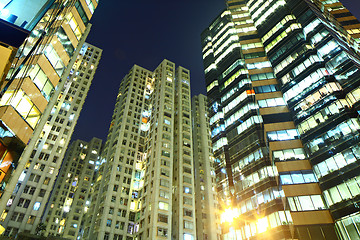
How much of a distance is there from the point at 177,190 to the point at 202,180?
16180 mm

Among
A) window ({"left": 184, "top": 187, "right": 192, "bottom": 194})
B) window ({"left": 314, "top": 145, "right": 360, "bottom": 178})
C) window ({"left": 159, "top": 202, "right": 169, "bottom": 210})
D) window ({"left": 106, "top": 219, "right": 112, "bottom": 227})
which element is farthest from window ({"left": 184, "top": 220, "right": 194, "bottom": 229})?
window ({"left": 314, "top": 145, "right": 360, "bottom": 178})

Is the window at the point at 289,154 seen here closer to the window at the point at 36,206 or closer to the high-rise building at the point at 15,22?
the high-rise building at the point at 15,22

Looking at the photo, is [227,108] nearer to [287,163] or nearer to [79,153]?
[287,163]

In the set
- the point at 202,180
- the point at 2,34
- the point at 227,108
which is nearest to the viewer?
the point at 2,34

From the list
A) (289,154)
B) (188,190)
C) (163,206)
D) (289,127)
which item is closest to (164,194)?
(163,206)

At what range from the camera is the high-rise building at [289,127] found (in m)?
31.9

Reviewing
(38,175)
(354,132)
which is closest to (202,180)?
(38,175)

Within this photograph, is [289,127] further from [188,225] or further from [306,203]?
[188,225]

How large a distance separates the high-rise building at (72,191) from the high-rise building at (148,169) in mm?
16288

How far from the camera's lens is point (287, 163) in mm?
37625

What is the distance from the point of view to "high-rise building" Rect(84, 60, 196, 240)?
60.0 metres

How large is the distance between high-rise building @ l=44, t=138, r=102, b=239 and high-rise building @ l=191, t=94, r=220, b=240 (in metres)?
35.4

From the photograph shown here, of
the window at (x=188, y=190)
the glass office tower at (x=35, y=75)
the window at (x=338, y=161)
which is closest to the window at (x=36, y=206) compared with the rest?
the window at (x=188, y=190)

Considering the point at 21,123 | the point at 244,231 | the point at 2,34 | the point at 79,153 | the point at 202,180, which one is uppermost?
the point at 79,153
